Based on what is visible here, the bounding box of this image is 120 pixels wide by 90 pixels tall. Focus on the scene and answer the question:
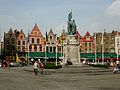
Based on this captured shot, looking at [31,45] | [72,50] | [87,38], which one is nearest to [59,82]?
[72,50]

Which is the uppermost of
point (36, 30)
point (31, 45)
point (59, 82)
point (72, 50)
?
point (36, 30)

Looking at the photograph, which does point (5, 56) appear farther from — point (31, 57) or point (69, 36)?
point (69, 36)

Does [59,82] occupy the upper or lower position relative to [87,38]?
lower

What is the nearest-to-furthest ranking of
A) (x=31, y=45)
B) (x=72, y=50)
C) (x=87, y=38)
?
1. (x=72, y=50)
2. (x=31, y=45)
3. (x=87, y=38)

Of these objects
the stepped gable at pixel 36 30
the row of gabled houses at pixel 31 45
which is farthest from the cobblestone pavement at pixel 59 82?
the stepped gable at pixel 36 30

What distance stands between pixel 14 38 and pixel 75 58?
50.0m

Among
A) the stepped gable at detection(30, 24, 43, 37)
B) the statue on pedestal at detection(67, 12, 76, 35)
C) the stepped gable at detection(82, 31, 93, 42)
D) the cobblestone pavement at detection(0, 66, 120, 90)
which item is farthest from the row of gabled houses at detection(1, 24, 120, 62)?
the cobblestone pavement at detection(0, 66, 120, 90)

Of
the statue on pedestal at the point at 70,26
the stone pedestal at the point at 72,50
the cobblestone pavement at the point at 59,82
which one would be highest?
the statue on pedestal at the point at 70,26

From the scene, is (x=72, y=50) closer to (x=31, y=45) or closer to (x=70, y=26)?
(x=70, y=26)

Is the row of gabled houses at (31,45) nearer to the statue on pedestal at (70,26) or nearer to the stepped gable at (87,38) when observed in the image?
the stepped gable at (87,38)

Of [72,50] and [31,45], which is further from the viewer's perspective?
[31,45]

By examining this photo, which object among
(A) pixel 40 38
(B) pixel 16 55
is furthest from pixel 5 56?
(A) pixel 40 38

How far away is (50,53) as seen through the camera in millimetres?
97000

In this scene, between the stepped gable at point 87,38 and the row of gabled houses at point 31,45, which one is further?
the stepped gable at point 87,38
